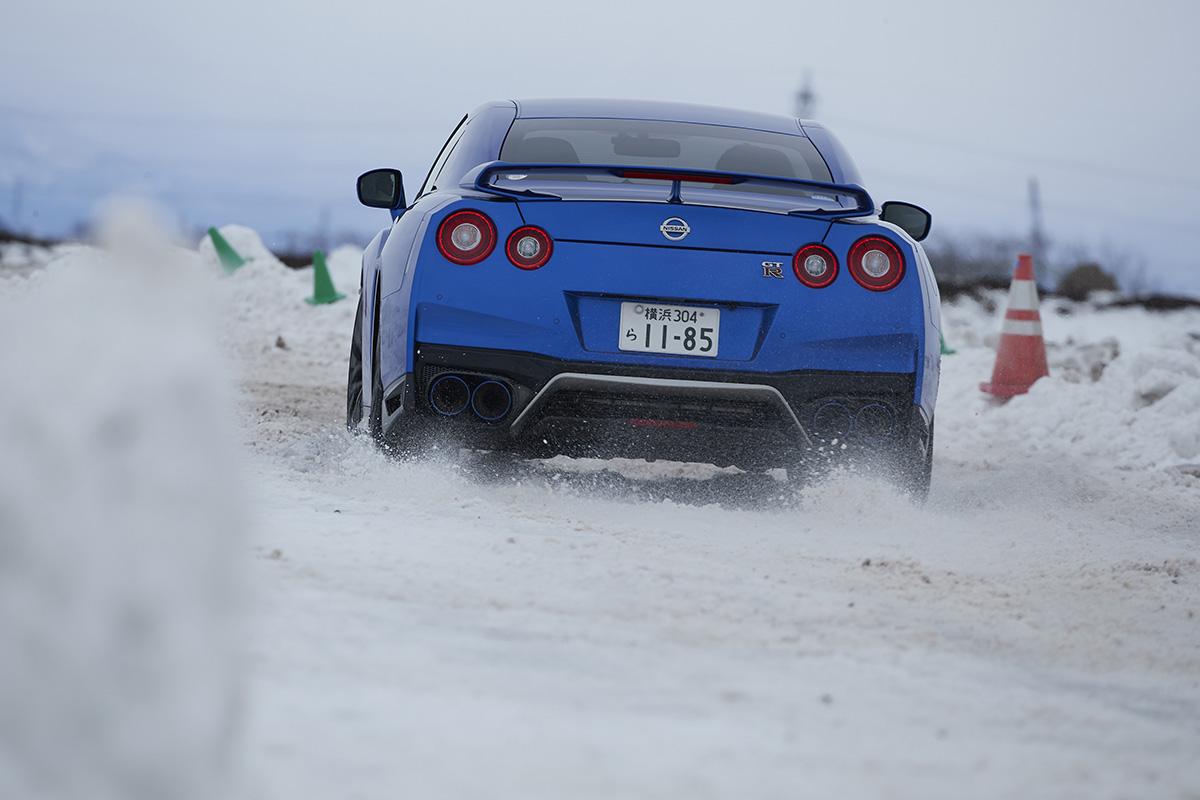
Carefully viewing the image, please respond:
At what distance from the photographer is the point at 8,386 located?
1.69 m

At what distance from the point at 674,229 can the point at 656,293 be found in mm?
215

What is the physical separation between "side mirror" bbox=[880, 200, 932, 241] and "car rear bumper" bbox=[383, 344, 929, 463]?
1143mm

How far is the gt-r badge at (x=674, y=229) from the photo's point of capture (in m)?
4.43

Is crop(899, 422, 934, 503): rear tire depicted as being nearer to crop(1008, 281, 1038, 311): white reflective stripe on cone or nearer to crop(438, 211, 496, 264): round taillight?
crop(438, 211, 496, 264): round taillight

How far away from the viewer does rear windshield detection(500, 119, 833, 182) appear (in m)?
5.16

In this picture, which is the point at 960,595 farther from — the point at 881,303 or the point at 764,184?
the point at 764,184

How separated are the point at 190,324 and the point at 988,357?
1092 cm

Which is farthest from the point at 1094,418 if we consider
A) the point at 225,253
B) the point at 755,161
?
the point at 225,253

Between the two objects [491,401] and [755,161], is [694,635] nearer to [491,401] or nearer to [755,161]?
[491,401]

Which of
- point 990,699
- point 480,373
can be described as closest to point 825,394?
point 480,373

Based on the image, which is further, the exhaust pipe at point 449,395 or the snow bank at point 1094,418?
the snow bank at point 1094,418

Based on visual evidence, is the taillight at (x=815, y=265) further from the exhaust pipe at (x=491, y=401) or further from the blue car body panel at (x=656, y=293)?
the exhaust pipe at (x=491, y=401)

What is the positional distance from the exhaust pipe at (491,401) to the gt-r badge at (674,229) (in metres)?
0.70

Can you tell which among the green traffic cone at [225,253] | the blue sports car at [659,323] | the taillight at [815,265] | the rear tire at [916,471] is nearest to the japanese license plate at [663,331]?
the blue sports car at [659,323]
